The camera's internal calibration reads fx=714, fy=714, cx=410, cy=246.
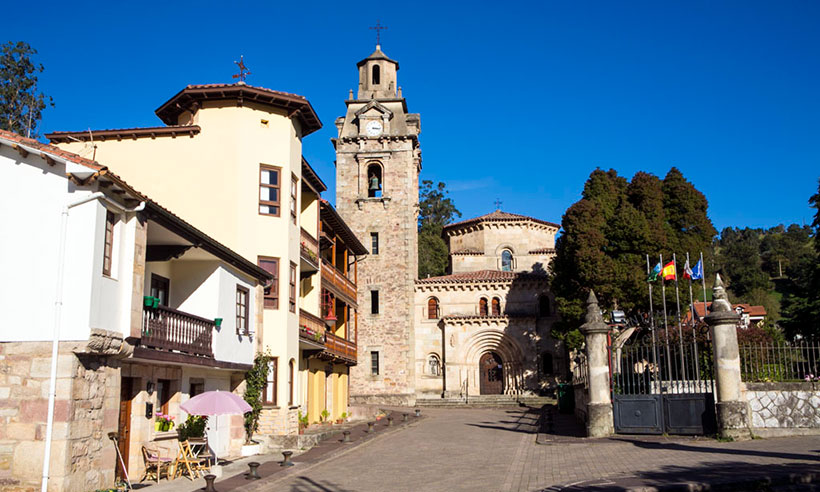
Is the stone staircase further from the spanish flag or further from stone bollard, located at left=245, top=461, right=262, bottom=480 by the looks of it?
stone bollard, located at left=245, top=461, right=262, bottom=480

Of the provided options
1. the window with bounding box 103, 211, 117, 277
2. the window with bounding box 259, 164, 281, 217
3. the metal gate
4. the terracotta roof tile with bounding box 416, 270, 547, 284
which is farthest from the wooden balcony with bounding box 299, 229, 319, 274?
the terracotta roof tile with bounding box 416, 270, 547, 284

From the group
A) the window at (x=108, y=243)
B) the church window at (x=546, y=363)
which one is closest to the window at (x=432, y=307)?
the church window at (x=546, y=363)

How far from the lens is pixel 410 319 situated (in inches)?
1848

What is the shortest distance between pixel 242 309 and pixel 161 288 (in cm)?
280

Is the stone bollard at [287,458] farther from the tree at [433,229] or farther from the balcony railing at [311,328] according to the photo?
the tree at [433,229]

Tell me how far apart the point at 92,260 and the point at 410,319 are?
35210 millimetres

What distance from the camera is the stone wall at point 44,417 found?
12.0m

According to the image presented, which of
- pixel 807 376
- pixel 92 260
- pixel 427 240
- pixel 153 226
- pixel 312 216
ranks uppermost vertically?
pixel 427 240

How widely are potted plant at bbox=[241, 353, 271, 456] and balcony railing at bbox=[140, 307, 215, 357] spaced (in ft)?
10.2

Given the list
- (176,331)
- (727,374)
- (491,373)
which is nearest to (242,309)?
(176,331)

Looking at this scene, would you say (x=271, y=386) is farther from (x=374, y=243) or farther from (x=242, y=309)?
(x=374, y=243)

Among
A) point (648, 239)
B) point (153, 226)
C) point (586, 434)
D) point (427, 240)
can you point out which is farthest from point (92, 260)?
point (427, 240)

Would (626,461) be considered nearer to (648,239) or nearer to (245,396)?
(245,396)

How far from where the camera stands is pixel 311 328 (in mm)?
27188
